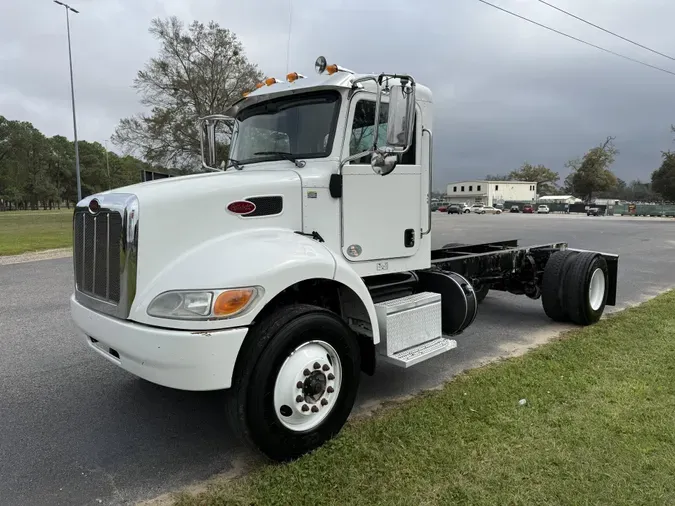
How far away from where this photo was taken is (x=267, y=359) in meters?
3.02

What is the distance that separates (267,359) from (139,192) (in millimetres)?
1364

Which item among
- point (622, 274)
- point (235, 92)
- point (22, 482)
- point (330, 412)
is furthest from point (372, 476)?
point (235, 92)

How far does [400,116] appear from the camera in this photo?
345 centimetres

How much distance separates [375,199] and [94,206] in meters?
2.15

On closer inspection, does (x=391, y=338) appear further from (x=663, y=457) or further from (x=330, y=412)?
(x=663, y=457)

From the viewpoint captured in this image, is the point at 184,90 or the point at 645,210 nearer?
the point at 184,90

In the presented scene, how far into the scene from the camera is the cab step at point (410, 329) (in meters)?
3.94

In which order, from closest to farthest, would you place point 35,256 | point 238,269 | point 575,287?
point 238,269 < point 575,287 < point 35,256

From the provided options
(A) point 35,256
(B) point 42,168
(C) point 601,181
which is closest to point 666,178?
(C) point 601,181

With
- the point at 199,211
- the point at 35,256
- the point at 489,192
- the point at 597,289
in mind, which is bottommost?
the point at 35,256

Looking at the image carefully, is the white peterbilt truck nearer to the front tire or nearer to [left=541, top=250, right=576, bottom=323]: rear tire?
the front tire

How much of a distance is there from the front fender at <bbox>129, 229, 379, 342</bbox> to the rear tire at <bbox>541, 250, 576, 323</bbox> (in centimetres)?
425

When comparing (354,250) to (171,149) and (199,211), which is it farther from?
(171,149)

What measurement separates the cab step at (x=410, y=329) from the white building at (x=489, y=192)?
97277mm
